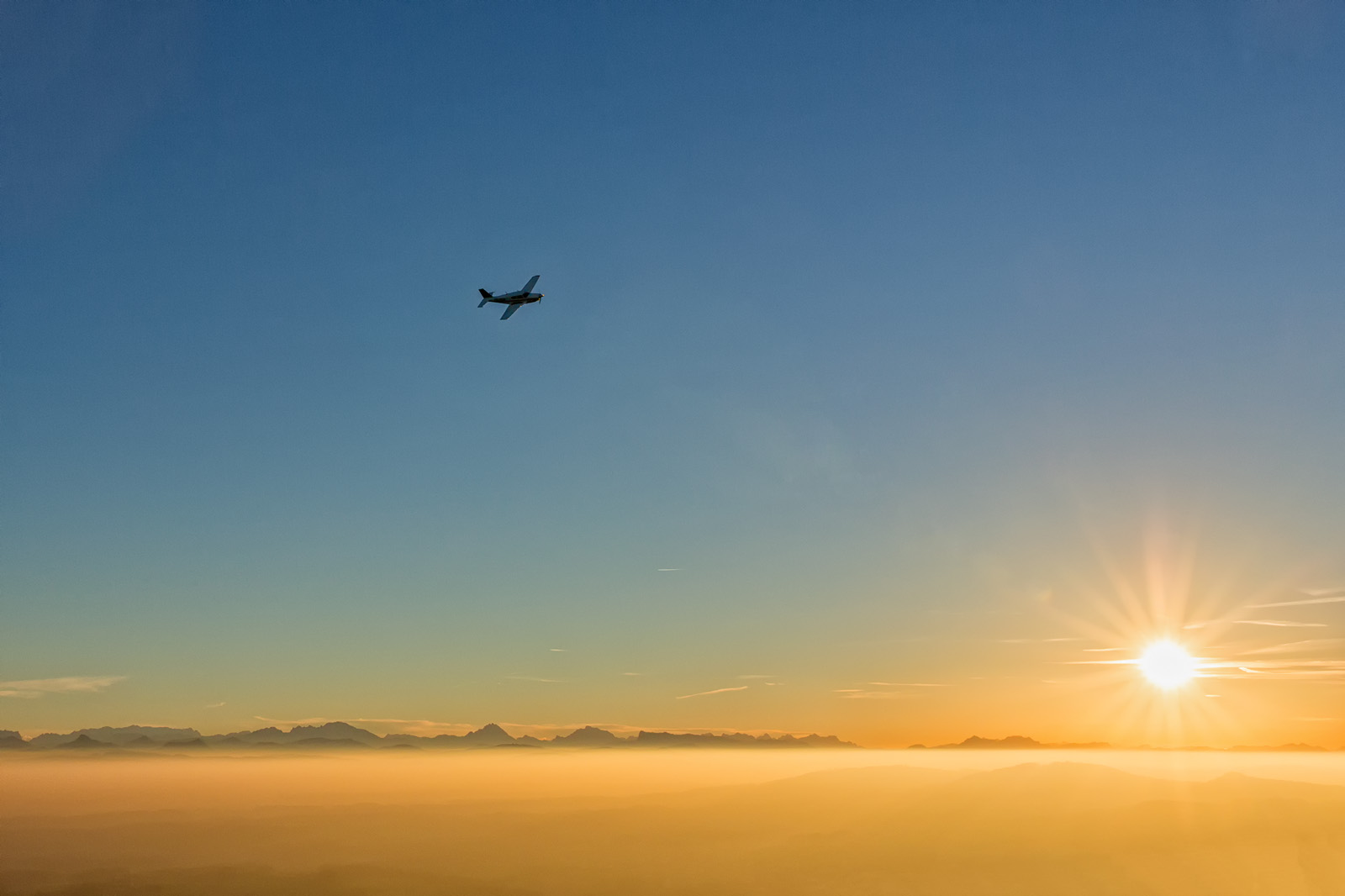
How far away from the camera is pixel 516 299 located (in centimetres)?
15838
